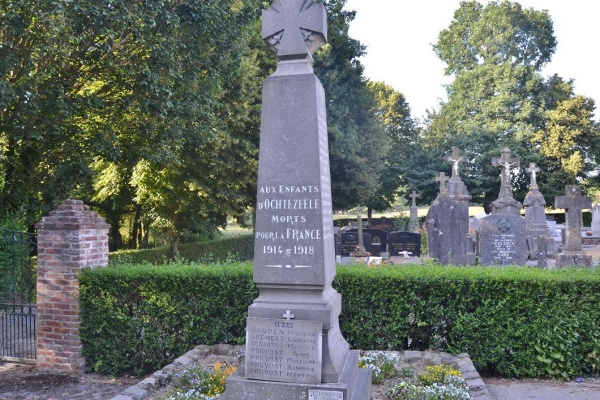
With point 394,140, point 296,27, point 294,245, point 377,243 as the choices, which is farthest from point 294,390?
point 394,140

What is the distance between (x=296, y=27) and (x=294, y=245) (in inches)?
78.1

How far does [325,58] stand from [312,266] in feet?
63.7

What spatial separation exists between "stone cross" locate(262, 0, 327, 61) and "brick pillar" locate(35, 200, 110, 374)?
380 cm

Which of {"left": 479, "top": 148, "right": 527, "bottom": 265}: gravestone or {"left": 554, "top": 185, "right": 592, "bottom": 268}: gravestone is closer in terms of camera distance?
{"left": 479, "top": 148, "right": 527, "bottom": 265}: gravestone

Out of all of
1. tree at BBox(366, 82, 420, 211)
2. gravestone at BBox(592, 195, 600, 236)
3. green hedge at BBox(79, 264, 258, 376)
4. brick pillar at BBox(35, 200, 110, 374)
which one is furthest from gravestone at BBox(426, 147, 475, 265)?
tree at BBox(366, 82, 420, 211)

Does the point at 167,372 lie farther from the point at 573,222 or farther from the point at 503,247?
the point at 573,222

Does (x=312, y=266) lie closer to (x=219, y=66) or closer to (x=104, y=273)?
(x=104, y=273)

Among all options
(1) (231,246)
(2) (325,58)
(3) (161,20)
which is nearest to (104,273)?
(3) (161,20)

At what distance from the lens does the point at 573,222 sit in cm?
1323

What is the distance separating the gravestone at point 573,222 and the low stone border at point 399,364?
28.1 feet

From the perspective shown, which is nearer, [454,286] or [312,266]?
[312,266]

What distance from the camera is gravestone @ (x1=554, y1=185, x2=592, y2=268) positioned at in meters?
12.2

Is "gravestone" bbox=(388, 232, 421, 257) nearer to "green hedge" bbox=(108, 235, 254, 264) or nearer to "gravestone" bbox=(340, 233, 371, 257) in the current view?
"gravestone" bbox=(340, 233, 371, 257)

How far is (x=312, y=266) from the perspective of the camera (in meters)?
4.07
